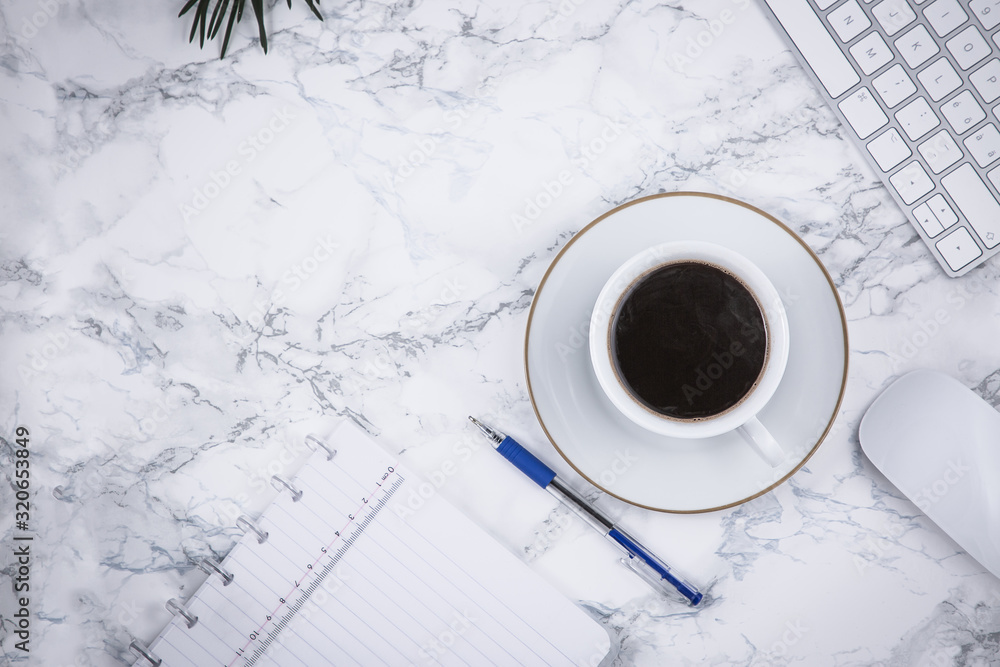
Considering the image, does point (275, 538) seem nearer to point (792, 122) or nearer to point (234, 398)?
point (234, 398)

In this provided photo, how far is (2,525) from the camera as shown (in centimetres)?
87

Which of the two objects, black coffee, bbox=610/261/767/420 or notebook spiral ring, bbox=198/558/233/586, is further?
notebook spiral ring, bbox=198/558/233/586

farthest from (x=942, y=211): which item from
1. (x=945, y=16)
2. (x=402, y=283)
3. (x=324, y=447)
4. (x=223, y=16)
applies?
(x=223, y=16)

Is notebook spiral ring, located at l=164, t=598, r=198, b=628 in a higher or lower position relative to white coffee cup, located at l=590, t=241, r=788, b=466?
lower

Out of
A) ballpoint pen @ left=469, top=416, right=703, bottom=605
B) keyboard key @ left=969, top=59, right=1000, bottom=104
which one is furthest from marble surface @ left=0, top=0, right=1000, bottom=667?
keyboard key @ left=969, top=59, right=1000, bottom=104

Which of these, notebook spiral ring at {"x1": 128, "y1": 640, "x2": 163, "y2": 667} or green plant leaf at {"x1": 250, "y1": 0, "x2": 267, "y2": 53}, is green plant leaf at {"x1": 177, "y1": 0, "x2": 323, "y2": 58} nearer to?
green plant leaf at {"x1": 250, "y1": 0, "x2": 267, "y2": 53}

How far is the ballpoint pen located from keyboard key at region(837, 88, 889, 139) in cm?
57

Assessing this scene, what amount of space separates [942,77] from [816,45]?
150mm

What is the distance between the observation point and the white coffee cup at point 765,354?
2.24 ft

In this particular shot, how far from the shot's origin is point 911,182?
801 millimetres

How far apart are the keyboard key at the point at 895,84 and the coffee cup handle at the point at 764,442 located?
0.44 metres

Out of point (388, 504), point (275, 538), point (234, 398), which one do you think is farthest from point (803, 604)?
point (234, 398)

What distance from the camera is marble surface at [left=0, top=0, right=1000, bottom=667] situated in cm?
84

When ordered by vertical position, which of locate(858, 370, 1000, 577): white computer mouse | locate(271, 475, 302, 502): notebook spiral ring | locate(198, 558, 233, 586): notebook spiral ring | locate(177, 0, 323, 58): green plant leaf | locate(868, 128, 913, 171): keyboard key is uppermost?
locate(868, 128, 913, 171): keyboard key
